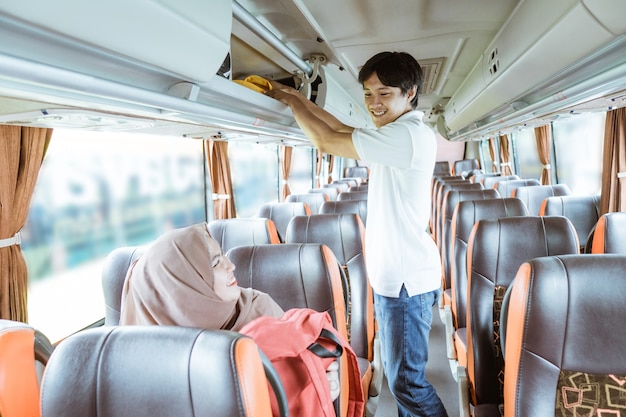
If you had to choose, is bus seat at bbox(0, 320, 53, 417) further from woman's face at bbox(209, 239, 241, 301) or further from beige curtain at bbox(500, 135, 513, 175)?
beige curtain at bbox(500, 135, 513, 175)

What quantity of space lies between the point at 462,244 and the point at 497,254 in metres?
0.86

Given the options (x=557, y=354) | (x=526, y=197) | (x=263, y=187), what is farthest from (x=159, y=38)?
(x=263, y=187)

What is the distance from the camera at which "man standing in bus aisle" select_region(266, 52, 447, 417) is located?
6.07ft

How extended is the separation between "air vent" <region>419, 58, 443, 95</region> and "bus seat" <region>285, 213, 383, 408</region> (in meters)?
1.94

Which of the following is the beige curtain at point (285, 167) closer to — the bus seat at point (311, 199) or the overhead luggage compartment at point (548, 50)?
the bus seat at point (311, 199)

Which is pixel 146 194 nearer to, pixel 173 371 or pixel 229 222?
pixel 229 222

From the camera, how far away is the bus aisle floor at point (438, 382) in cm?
300

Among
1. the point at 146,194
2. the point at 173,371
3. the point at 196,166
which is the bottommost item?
the point at 173,371

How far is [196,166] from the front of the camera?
15.6 feet

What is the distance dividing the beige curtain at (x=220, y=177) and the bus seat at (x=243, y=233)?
193cm

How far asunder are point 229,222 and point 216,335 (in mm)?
2315

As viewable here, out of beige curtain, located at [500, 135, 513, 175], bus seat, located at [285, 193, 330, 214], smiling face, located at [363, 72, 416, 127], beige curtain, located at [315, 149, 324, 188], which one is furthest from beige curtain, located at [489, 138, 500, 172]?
smiling face, located at [363, 72, 416, 127]

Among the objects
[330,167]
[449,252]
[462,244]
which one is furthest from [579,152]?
[330,167]

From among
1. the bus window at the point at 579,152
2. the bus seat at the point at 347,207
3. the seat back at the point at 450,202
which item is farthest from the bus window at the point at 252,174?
the bus window at the point at 579,152
